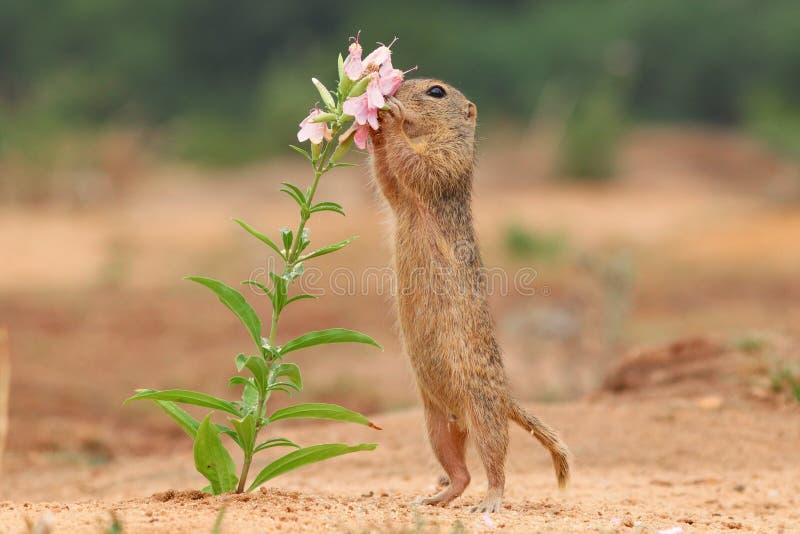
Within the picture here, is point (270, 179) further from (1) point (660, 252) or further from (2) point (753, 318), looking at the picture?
(2) point (753, 318)

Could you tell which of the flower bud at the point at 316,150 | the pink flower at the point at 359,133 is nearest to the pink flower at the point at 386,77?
Result: the pink flower at the point at 359,133

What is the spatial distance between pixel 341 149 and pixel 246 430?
124cm

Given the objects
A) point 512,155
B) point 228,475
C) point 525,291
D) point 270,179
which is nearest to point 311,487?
point 228,475

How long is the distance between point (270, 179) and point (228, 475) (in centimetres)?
1762

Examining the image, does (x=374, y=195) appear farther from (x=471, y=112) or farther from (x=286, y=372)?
(x=286, y=372)

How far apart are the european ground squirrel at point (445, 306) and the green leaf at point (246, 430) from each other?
0.97 meters

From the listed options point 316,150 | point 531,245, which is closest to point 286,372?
point 316,150

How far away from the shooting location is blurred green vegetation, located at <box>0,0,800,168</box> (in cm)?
2286

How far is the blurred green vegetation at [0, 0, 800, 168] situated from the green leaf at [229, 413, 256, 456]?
16.9 m

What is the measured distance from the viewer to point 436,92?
5449 mm

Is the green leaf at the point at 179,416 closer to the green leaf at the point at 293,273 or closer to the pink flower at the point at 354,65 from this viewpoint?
the green leaf at the point at 293,273

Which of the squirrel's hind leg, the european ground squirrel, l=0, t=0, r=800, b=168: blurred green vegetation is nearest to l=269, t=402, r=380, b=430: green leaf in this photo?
the european ground squirrel

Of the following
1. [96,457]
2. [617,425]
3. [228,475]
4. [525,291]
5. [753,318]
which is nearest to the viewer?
[228,475]

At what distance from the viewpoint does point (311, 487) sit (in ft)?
18.9
